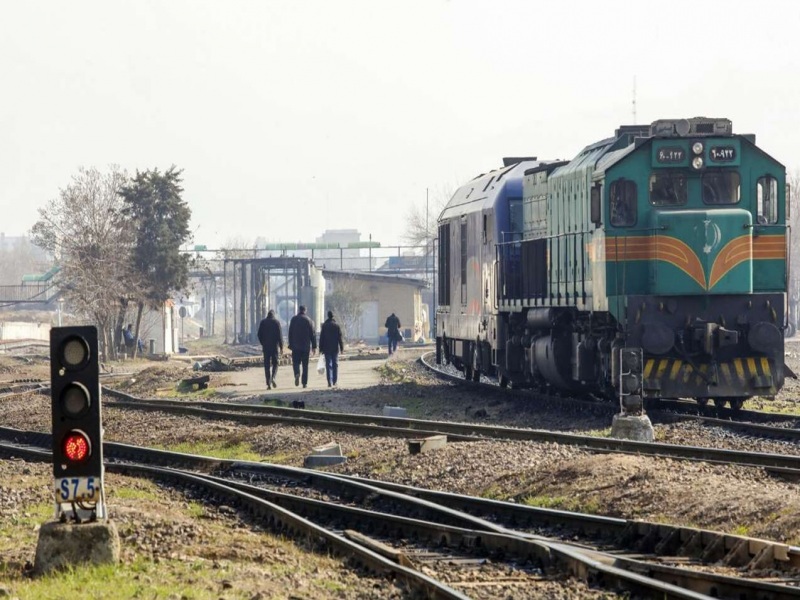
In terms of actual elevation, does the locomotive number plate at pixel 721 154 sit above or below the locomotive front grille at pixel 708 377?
above

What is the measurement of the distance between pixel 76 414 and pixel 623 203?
1207 cm

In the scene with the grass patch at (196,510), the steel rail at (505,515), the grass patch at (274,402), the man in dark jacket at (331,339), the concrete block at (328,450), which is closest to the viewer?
the steel rail at (505,515)

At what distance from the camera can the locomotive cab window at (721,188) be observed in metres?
19.4

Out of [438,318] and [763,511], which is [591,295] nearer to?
[763,511]

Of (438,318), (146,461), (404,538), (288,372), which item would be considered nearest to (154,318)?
(288,372)

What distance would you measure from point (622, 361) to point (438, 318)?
14.9m

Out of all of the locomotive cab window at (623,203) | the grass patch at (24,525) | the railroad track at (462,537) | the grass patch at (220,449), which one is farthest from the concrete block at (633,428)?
the grass patch at (24,525)

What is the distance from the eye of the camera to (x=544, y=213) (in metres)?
23.4

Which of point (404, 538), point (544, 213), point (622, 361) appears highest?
point (544, 213)

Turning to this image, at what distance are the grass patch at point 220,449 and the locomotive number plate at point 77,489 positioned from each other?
9020mm

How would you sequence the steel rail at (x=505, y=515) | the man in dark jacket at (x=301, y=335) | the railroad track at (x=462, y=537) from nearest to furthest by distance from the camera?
the railroad track at (x=462, y=537), the steel rail at (x=505, y=515), the man in dark jacket at (x=301, y=335)

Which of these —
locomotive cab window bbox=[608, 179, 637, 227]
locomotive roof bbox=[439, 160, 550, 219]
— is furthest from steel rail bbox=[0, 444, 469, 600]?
locomotive roof bbox=[439, 160, 550, 219]

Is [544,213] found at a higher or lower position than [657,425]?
higher

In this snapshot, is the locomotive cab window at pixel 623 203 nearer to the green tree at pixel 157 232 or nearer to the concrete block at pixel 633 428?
the concrete block at pixel 633 428
